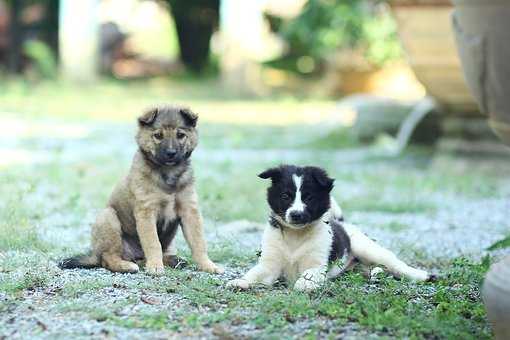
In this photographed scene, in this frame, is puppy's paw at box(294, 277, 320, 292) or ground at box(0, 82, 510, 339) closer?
ground at box(0, 82, 510, 339)

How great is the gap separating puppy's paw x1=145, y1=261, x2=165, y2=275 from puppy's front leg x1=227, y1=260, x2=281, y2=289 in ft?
1.64

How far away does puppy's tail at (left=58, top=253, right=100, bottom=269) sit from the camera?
226 inches

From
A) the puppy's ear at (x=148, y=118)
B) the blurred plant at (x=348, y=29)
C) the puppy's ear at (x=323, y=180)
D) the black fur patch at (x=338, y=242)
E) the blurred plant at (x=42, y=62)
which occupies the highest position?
the puppy's ear at (x=148, y=118)

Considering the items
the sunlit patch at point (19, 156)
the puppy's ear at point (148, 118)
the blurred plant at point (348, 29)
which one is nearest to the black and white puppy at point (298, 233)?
the puppy's ear at point (148, 118)

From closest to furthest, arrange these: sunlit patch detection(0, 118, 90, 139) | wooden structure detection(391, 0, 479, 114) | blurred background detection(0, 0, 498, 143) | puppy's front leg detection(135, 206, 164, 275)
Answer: puppy's front leg detection(135, 206, 164, 275)
wooden structure detection(391, 0, 479, 114)
sunlit patch detection(0, 118, 90, 139)
blurred background detection(0, 0, 498, 143)

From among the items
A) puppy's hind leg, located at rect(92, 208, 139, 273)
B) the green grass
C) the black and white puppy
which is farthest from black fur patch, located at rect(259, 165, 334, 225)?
→ puppy's hind leg, located at rect(92, 208, 139, 273)

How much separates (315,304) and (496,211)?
452 cm

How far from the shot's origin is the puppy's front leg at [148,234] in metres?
5.69

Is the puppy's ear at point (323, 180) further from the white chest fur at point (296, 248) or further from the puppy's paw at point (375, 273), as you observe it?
the puppy's paw at point (375, 273)

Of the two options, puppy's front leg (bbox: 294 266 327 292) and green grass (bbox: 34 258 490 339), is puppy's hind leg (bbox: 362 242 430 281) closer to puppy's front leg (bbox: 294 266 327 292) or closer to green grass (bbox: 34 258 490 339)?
green grass (bbox: 34 258 490 339)

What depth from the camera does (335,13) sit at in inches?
766

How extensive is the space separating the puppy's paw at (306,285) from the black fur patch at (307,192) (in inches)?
12.1

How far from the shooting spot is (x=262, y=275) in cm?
→ 535

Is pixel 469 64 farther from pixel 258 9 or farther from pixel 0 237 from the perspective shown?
pixel 258 9
